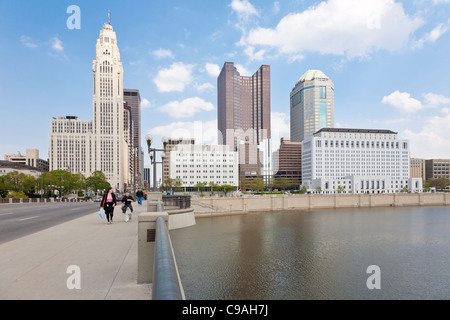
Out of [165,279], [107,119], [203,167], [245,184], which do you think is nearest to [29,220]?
[165,279]

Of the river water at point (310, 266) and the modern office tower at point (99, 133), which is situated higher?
the modern office tower at point (99, 133)

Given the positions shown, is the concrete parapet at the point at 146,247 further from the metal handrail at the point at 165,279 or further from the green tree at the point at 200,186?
the green tree at the point at 200,186

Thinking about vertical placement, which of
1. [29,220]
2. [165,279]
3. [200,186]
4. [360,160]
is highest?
[360,160]

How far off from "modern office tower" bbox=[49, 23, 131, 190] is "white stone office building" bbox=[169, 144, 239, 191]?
59.0 m

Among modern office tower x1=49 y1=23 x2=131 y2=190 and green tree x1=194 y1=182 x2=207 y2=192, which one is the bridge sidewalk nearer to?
green tree x1=194 y1=182 x2=207 y2=192

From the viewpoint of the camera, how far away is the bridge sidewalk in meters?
5.26

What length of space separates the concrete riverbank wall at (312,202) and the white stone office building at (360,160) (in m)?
53.7

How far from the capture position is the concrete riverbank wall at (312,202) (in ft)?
244

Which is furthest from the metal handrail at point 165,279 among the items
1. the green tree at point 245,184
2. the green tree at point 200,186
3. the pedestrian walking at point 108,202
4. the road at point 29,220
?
the green tree at point 245,184

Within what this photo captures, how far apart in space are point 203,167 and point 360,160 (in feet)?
349

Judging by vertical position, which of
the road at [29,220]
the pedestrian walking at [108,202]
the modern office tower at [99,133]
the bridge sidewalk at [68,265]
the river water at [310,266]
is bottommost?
the river water at [310,266]

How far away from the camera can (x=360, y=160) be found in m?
176

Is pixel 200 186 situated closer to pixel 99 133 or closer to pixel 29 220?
pixel 99 133
